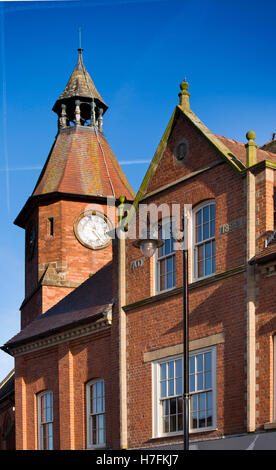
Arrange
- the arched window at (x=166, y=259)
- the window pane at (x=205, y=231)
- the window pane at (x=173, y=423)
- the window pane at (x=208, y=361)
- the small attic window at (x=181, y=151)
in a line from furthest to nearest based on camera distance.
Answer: the small attic window at (x=181, y=151)
the arched window at (x=166, y=259)
the window pane at (x=205, y=231)
the window pane at (x=173, y=423)
the window pane at (x=208, y=361)

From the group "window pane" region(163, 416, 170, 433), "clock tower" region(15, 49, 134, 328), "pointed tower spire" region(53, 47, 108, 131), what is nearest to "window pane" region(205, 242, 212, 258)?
"window pane" region(163, 416, 170, 433)

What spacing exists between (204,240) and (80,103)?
834 inches

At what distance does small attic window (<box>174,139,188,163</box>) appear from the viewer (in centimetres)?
2655

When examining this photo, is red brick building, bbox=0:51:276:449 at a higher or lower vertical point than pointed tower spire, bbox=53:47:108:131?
lower

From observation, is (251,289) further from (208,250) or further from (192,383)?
(192,383)

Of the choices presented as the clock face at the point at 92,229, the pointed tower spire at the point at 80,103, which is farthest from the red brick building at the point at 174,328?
the pointed tower spire at the point at 80,103

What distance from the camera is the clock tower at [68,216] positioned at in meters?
39.9

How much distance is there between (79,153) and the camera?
43125 mm

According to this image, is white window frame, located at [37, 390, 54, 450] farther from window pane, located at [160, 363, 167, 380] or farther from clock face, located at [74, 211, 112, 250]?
clock face, located at [74, 211, 112, 250]

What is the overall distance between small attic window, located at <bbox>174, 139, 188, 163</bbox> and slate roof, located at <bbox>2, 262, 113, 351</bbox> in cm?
514

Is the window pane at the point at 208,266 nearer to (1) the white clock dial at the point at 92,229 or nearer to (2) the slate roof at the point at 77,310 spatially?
(2) the slate roof at the point at 77,310

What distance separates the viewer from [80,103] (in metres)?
44.7

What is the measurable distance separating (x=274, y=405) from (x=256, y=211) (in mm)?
4961

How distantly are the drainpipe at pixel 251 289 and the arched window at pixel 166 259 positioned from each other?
3459 mm
